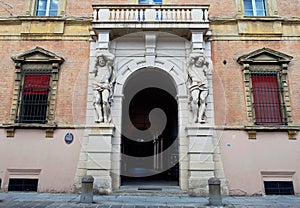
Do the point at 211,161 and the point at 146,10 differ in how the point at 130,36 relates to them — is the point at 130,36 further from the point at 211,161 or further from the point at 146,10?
the point at 211,161

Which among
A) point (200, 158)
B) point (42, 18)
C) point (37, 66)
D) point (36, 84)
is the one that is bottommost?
point (200, 158)

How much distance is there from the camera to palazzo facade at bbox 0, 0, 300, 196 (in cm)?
872

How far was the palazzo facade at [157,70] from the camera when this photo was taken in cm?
872

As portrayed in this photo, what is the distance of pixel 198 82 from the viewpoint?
887 centimetres

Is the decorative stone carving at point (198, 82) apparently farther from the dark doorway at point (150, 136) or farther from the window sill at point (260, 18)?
the dark doorway at point (150, 136)

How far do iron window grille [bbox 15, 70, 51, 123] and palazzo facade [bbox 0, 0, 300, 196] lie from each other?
41 millimetres

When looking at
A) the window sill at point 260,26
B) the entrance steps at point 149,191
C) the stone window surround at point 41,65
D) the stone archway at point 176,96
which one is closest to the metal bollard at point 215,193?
the entrance steps at point 149,191

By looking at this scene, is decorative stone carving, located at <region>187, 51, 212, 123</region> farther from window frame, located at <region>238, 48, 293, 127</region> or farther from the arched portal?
the arched portal

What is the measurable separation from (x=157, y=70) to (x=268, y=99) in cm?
466

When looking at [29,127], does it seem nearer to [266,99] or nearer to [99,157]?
[99,157]

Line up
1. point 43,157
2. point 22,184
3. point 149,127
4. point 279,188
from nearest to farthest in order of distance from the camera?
1. point 279,188
2. point 22,184
3. point 43,157
4. point 149,127

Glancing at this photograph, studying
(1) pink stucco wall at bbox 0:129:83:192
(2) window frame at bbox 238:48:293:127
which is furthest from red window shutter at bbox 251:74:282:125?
(1) pink stucco wall at bbox 0:129:83:192

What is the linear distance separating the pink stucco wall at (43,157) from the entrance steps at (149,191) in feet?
6.55

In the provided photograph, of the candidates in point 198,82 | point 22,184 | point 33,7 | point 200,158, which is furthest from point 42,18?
point 200,158
